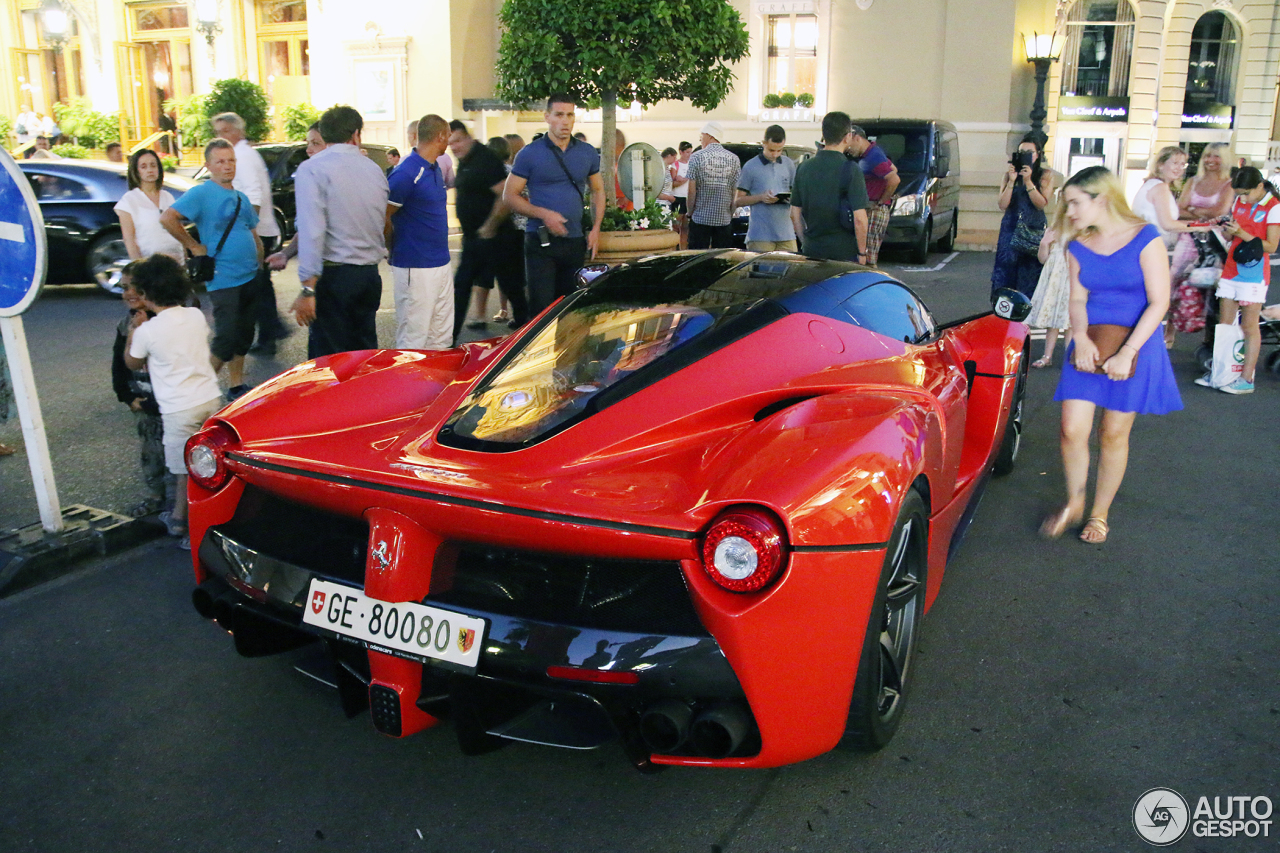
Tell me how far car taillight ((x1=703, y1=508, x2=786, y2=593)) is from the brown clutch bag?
278cm

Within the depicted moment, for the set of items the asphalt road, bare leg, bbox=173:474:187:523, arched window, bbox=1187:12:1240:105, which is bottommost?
the asphalt road

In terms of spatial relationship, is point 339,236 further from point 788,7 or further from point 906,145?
point 788,7

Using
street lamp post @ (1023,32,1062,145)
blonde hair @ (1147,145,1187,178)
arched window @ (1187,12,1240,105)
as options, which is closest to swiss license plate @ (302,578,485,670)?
blonde hair @ (1147,145,1187,178)

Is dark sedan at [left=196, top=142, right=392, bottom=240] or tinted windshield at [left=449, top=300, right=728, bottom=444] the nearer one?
tinted windshield at [left=449, top=300, right=728, bottom=444]

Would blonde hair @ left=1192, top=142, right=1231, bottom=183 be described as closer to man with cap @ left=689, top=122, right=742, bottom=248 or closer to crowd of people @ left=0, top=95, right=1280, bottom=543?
crowd of people @ left=0, top=95, right=1280, bottom=543

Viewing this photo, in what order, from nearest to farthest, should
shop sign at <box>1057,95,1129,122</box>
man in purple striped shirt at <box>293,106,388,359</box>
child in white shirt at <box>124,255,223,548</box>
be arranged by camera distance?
child in white shirt at <box>124,255,223,548</box>
man in purple striped shirt at <box>293,106,388,359</box>
shop sign at <box>1057,95,1129,122</box>

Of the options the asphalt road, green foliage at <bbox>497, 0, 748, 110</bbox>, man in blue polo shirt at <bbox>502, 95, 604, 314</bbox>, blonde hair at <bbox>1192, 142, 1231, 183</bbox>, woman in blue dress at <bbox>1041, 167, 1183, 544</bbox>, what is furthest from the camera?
green foliage at <bbox>497, 0, 748, 110</bbox>

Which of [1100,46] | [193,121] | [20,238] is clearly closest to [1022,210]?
[20,238]

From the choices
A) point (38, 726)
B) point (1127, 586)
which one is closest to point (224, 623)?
point (38, 726)

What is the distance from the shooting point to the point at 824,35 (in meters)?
22.1

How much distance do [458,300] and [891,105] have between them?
1598 centimetres

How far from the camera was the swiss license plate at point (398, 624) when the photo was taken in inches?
97.4

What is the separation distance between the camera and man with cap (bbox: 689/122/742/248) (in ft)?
33.1

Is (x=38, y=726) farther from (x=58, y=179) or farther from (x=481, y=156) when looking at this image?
(x=58, y=179)
